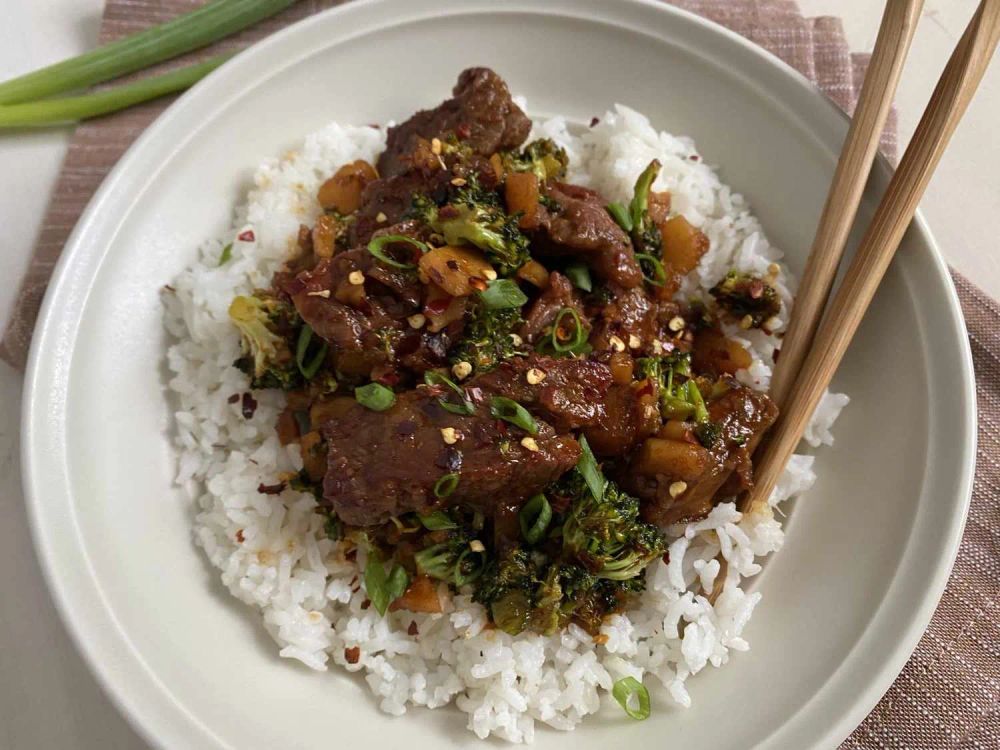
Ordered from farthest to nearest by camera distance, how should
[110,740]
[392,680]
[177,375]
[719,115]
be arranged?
[719,115]
[177,375]
[110,740]
[392,680]

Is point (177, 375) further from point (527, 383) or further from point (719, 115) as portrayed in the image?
point (719, 115)

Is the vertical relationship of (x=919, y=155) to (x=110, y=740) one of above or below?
above

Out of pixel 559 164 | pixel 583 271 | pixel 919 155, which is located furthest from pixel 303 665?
pixel 919 155

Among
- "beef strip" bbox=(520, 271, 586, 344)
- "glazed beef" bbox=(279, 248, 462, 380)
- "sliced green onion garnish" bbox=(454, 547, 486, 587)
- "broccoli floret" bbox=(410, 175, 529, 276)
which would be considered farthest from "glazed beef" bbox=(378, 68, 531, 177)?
"sliced green onion garnish" bbox=(454, 547, 486, 587)

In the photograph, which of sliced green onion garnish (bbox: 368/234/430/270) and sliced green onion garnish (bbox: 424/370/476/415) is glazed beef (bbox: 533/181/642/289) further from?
sliced green onion garnish (bbox: 424/370/476/415)

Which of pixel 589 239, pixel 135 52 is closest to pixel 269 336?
pixel 589 239

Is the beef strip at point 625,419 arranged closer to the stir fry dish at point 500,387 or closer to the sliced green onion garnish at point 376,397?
the stir fry dish at point 500,387
